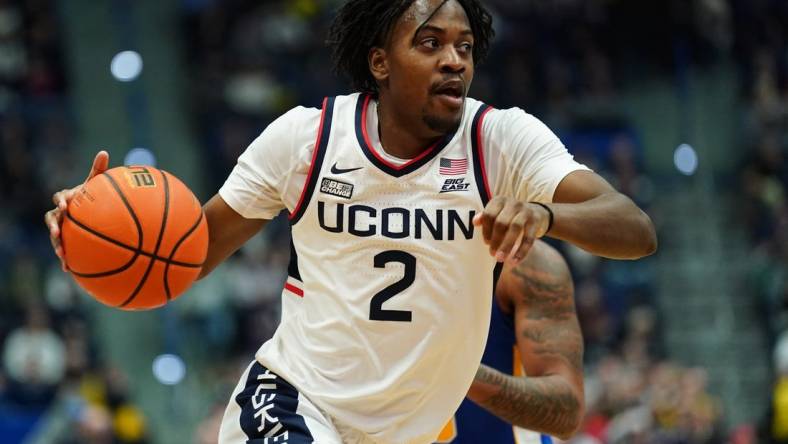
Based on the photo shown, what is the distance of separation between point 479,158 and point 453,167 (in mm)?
92

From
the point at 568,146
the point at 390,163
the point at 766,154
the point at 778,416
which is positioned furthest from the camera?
the point at 568,146

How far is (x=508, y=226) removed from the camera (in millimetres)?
3496

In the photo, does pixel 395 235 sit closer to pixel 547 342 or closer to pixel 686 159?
pixel 547 342

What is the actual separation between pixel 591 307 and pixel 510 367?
6.40 m

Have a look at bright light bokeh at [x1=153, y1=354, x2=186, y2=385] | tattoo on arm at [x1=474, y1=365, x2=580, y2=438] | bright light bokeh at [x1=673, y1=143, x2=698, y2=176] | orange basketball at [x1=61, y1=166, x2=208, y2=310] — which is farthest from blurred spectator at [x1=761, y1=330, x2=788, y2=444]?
orange basketball at [x1=61, y1=166, x2=208, y2=310]

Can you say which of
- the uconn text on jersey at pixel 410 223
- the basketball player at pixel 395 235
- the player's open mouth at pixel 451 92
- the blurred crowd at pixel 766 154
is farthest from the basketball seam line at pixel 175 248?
the blurred crowd at pixel 766 154

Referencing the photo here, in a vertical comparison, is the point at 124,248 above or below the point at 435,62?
below

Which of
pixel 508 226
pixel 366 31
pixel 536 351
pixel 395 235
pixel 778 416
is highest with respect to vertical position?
pixel 366 31

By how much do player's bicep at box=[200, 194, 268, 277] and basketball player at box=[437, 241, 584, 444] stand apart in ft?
4.12

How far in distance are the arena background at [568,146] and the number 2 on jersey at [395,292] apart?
6121mm

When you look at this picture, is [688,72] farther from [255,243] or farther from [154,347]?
[154,347]

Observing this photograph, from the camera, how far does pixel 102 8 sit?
48.9 feet

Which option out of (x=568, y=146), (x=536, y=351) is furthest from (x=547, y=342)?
(x=568, y=146)

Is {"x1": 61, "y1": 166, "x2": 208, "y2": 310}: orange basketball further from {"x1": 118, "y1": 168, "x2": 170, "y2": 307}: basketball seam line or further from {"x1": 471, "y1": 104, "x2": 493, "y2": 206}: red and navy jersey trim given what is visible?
{"x1": 471, "y1": 104, "x2": 493, "y2": 206}: red and navy jersey trim
